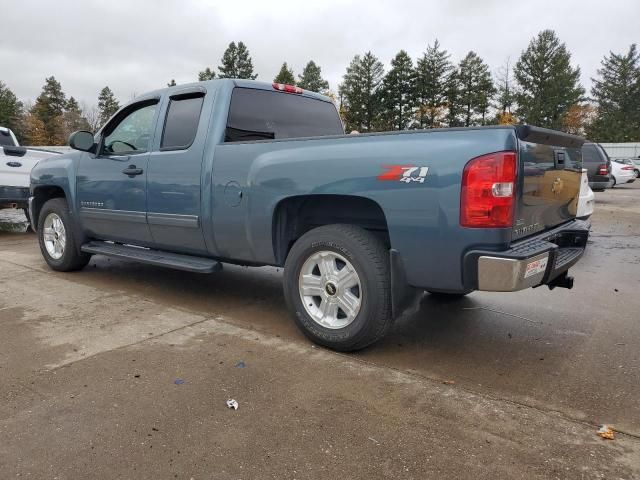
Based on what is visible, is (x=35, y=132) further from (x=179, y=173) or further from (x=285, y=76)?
(x=179, y=173)

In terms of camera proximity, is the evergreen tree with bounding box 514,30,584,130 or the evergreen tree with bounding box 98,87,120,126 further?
the evergreen tree with bounding box 98,87,120,126

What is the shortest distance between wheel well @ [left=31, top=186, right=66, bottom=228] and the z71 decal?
4.32 metres

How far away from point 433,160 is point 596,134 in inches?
2734

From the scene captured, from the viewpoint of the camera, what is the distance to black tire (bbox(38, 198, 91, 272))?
5.67 metres

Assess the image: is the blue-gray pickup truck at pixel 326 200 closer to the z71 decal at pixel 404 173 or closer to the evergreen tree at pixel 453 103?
the z71 decal at pixel 404 173

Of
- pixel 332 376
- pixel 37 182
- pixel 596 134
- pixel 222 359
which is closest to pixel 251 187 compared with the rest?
pixel 222 359

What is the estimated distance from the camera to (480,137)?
2896mm

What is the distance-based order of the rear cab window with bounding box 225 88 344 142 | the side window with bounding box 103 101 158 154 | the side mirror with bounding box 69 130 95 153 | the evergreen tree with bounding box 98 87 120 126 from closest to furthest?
the rear cab window with bounding box 225 88 344 142
the side window with bounding box 103 101 158 154
the side mirror with bounding box 69 130 95 153
the evergreen tree with bounding box 98 87 120 126

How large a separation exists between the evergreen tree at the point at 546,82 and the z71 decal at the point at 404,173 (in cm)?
6080

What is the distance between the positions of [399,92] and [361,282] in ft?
190

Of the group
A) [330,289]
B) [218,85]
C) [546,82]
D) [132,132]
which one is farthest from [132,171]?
[546,82]

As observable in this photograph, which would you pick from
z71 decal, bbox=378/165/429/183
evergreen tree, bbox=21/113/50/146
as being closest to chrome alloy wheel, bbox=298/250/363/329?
z71 decal, bbox=378/165/429/183

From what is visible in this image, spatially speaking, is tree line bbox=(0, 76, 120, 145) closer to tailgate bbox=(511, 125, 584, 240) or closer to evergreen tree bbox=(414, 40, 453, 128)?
evergreen tree bbox=(414, 40, 453, 128)

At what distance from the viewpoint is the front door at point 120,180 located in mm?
4820
